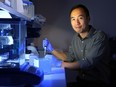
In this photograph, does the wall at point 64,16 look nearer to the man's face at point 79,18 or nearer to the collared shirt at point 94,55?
the collared shirt at point 94,55

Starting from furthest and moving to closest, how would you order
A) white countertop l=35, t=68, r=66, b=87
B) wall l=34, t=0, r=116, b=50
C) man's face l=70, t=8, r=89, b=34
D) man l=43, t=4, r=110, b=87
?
wall l=34, t=0, r=116, b=50
man's face l=70, t=8, r=89, b=34
man l=43, t=4, r=110, b=87
white countertop l=35, t=68, r=66, b=87

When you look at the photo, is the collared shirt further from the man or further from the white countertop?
the white countertop

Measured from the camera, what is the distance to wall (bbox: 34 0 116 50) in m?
3.73

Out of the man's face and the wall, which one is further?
the wall

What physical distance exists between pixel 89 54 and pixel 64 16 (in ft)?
5.61

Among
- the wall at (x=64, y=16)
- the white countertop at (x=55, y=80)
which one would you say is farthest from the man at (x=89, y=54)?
the wall at (x=64, y=16)

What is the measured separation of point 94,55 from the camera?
2.12 metres

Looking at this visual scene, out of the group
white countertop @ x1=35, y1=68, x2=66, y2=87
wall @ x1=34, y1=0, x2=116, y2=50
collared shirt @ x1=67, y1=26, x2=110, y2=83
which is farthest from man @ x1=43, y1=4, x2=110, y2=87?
wall @ x1=34, y1=0, x2=116, y2=50

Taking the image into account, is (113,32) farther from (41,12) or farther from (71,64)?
(71,64)

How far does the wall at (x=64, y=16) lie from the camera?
12.2 ft

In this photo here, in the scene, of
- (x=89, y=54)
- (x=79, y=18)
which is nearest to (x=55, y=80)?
(x=89, y=54)

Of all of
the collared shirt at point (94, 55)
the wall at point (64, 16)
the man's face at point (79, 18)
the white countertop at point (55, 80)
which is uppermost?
the wall at point (64, 16)

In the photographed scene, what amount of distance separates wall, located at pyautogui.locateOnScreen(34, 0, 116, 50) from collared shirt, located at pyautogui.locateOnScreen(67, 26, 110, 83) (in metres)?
1.33

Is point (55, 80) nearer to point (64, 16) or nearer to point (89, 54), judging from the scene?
point (89, 54)
